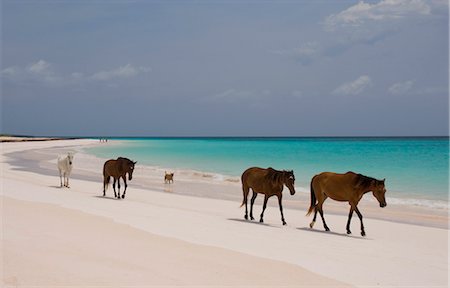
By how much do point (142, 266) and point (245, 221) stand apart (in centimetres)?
621

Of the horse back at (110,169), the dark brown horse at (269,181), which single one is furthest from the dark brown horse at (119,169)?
the dark brown horse at (269,181)

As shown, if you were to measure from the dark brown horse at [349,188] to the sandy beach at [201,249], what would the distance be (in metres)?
0.88

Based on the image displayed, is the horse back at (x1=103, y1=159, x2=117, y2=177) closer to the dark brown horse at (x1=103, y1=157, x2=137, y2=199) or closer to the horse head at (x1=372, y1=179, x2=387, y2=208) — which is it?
the dark brown horse at (x1=103, y1=157, x2=137, y2=199)

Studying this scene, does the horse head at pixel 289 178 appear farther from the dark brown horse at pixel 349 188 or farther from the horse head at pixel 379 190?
the horse head at pixel 379 190

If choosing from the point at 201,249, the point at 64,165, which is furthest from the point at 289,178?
the point at 64,165

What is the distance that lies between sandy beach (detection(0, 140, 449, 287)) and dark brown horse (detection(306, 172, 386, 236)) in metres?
0.88

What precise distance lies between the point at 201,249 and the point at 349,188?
489 cm

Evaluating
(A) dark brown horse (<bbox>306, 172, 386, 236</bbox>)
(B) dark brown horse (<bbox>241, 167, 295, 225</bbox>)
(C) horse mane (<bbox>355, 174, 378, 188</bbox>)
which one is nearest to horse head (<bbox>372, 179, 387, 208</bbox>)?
(A) dark brown horse (<bbox>306, 172, 386, 236</bbox>)

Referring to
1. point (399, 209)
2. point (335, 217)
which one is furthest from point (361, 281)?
point (399, 209)

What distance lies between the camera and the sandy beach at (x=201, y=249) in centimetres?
682

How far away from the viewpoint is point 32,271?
6.61m

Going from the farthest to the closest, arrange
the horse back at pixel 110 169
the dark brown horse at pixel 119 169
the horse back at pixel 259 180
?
the horse back at pixel 110 169, the dark brown horse at pixel 119 169, the horse back at pixel 259 180

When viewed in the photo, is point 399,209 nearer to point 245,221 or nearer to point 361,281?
point 245,221

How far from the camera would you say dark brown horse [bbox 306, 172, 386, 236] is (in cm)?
1163
